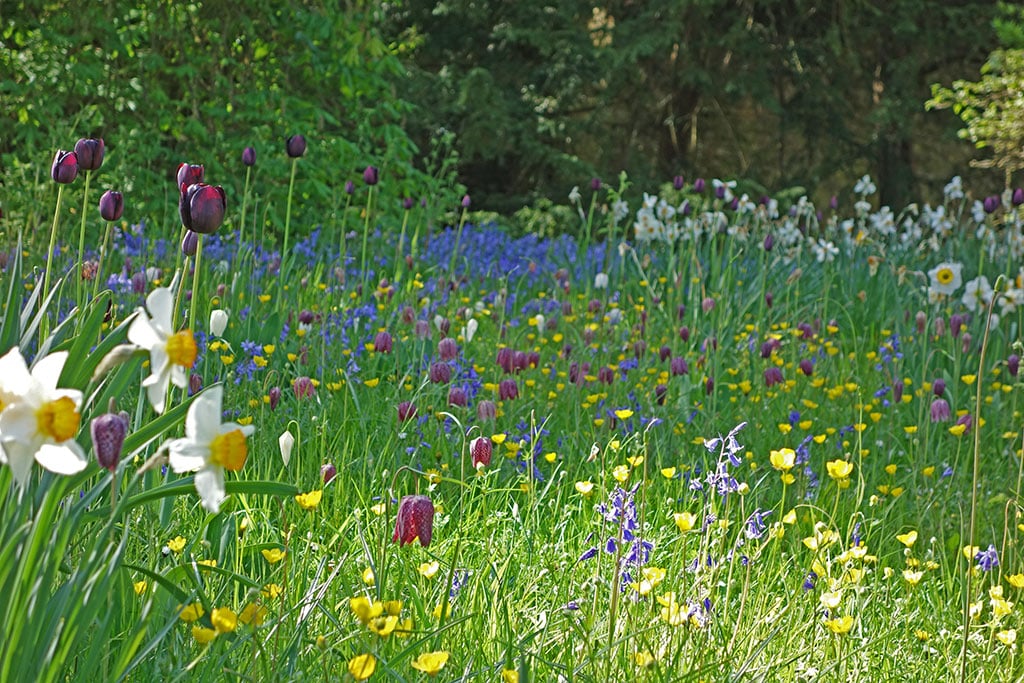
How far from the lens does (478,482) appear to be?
2.53 meters

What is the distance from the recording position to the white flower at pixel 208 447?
102cm

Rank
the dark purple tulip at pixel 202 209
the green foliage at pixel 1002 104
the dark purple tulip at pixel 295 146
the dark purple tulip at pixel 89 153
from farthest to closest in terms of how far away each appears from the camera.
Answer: the green foliage at pixel 1002 104, the dark purple tulip at pixel 295 146, the dark purple tulip at pixel 89 153, the dark purple tulip at pixel 202 209

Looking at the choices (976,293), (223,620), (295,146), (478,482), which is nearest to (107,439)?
(223,620)

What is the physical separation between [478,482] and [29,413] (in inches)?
62.6

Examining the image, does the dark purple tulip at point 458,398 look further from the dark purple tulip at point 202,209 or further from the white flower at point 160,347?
the white flower at point 160,347

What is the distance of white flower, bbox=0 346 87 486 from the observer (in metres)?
0.99

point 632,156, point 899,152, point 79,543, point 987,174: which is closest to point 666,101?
point 632,156

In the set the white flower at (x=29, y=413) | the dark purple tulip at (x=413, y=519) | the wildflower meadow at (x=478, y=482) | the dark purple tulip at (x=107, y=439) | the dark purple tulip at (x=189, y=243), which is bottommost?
the wildflower meadow at (x=478, y=482)

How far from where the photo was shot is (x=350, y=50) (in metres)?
6.52

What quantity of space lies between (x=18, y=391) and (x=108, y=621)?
43cm

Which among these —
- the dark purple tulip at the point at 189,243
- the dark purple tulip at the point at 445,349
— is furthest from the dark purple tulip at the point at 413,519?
the dark purple tulip at the point at 445,349

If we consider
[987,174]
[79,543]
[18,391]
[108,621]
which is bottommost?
[987,174]

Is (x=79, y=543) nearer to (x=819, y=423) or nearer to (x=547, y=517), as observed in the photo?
(x=547, y=517)

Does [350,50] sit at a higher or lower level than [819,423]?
higher
